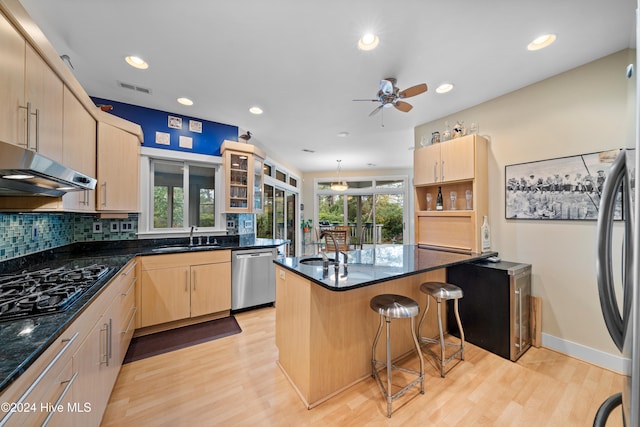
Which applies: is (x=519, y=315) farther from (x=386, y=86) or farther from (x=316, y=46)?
(x=316, y=46)

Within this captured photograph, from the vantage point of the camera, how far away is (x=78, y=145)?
192cm

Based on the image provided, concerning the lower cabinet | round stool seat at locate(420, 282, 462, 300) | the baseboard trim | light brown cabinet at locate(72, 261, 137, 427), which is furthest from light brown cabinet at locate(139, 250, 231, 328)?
the baseboard trim

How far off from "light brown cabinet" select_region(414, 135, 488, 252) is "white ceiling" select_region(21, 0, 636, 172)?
1.98ft

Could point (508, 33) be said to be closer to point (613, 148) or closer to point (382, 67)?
point (382, 67)

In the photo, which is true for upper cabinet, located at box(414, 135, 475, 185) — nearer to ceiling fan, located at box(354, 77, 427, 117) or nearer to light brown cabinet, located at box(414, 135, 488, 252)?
light brown cabinet, located at box(414, 135, 488, 252)

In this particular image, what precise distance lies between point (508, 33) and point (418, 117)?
5.09ft

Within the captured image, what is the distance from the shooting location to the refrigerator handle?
0.64 m

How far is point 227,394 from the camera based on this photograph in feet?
5.83

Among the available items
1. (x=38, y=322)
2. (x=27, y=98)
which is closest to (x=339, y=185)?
(x=27, y=98)

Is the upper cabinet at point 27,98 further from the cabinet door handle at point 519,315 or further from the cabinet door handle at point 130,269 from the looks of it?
the cabinet door handle at point 519,315

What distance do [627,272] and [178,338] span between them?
3270 millimetres

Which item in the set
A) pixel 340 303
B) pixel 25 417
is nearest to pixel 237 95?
pixel 340 303

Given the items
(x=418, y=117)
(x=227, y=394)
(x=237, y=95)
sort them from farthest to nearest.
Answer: (x=418, y=117) → (x=237, y=95) → (x=227, y=394)

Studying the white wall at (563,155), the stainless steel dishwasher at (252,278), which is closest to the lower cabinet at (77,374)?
the stainless steel dishwasher at (252,278)
